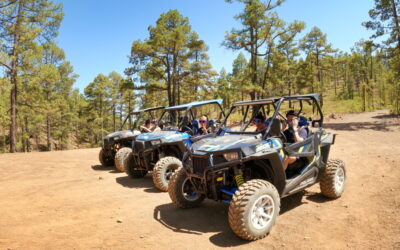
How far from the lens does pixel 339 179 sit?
18.9 ft

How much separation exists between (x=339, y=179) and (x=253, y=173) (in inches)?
85.4

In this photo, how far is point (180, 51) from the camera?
81.5 feet

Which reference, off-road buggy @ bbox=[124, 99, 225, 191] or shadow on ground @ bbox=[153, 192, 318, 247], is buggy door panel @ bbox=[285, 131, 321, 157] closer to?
shadow on ground @ bbox=[153, 192, 318, 247]

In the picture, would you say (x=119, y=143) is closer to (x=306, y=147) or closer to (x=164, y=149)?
(x=164, y=149)

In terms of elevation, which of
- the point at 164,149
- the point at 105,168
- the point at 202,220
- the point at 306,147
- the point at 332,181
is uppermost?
the point at 306,147

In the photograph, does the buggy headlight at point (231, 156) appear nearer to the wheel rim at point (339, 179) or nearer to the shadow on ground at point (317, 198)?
the shadow on ground at point (317, 198)

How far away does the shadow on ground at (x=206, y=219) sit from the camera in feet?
13.6

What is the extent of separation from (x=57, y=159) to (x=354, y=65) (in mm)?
63810

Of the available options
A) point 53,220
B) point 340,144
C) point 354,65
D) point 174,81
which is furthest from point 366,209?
point 354,65

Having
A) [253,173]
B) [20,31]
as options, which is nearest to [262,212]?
[253,173]

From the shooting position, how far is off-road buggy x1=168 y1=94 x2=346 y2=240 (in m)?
3.99

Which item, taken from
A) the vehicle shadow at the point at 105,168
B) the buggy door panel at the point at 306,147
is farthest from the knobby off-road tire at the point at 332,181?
the vehicle shadow at the point at 105,168

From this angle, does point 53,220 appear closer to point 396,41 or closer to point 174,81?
point 174,81

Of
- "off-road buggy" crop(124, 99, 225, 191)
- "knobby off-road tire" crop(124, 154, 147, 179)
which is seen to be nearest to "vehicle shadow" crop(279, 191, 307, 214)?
"off-road buggy" crop(124, 99, 225, 191)
